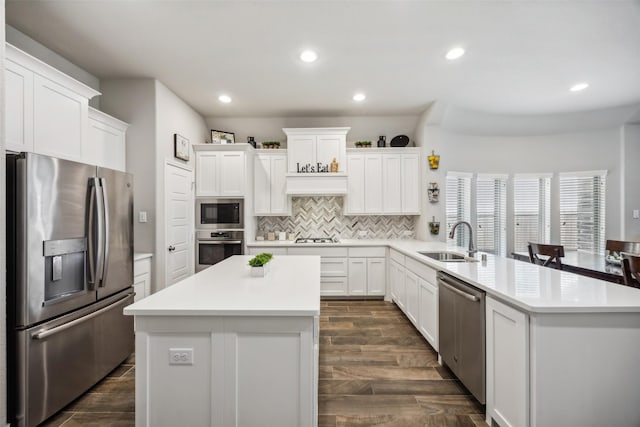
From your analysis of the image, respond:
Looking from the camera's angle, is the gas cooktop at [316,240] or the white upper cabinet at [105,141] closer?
the white upper cabinet at [105,141]

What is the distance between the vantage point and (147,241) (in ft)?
10.8

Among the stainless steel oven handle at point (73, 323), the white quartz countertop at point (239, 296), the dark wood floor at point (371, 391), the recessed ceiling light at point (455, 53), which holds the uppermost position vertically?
the recessed ceiling light at point (455, 53)

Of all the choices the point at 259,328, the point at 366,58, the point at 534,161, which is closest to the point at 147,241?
the point at 259,328

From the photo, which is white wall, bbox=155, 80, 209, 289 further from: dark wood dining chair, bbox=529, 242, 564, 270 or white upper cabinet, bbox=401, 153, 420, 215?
dark wood dining chair, bbox=529, 242, 564, 270

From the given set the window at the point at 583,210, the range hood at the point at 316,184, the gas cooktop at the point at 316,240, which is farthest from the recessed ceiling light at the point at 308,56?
the window at the point at 583,210

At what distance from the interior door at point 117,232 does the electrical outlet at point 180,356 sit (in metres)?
1.20

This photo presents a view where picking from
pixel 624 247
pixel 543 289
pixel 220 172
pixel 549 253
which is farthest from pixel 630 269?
pixel 220 172

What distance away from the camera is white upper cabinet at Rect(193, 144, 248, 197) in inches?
167

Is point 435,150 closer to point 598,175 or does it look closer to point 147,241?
point 598,175

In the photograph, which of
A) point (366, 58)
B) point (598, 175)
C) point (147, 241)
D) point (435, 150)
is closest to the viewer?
point (366, 58)

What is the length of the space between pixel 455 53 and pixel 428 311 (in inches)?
102

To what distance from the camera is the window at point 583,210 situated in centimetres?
477

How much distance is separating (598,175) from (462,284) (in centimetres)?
484

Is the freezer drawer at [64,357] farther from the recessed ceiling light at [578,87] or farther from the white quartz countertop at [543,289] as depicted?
the recessed ceiling light at [578,87]
